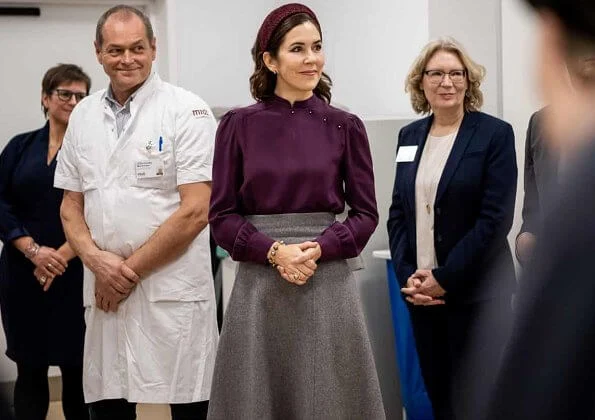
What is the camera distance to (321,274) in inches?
97.3

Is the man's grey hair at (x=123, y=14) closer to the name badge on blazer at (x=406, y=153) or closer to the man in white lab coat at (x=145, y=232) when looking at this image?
the man in white lab coat at (x=145, y=232)

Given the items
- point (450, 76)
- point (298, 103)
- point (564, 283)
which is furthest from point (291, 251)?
point (564, 283)

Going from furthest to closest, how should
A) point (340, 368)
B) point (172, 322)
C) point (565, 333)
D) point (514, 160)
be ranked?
1. point (514, 160)
2. point (172, 322)
3. point (340, 368)
4. point (565, 333)

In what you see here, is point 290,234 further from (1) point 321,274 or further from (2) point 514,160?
(2) point 514,160

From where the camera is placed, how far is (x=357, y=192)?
2547 mm

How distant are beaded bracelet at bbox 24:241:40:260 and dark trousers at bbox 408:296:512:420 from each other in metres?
1.55

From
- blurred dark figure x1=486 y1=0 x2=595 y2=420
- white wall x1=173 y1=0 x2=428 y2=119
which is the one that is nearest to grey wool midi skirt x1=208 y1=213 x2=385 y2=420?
blurred dark figure x1=486 y1=0 x2=595 y2=420

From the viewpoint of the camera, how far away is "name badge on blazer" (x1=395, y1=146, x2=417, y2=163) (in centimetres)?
336

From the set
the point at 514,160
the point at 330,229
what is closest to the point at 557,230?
the point at 330,229

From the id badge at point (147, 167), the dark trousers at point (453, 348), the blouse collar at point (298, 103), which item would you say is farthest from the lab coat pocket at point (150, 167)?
the dark trousers at point (453, 348)

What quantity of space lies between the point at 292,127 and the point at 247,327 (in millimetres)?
557

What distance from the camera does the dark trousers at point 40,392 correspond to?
12.2ft

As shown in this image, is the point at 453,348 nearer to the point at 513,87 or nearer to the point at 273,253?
the point at 273,253

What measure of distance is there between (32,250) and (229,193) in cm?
148
